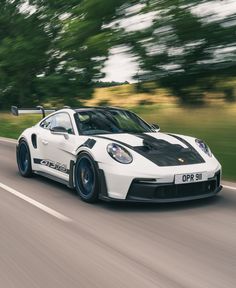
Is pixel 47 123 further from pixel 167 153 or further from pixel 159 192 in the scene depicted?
pixel 159 192

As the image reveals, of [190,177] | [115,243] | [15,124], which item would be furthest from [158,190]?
[15,124]

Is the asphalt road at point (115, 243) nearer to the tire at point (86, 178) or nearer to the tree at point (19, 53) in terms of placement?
the tire at point (86, 178)

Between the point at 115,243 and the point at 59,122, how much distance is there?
3521 mm

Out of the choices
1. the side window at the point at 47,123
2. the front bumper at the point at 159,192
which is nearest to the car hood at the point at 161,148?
the front bumper at the point at 159,192

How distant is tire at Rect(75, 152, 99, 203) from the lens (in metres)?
6.49

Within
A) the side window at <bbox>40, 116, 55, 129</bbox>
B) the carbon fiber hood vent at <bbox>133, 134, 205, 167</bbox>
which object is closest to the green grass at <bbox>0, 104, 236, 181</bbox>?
the carbon fiber hood vent at <bbox>133, 134, 205, 167</bbox>

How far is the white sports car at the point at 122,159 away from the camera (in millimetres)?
6148

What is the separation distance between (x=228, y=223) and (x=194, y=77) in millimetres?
7356

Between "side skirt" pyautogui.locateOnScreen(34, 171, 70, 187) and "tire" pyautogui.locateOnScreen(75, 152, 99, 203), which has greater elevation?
"tire" pyautogui.locateOnScreen(75, 152, 99, 203)

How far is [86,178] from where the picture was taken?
675 centimetres

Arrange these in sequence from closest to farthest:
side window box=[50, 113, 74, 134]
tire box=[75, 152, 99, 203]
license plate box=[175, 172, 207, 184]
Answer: license plate box=[175, 172, 207, 184] < tire box=[75, 152, 99, 203] < side window box=[50, 113, 74, 134]

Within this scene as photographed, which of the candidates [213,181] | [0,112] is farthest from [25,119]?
[213,181]

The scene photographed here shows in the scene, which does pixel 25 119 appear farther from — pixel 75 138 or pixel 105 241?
pixel 105 241

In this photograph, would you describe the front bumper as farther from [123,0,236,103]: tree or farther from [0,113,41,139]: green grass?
[0,113,41,139]: green grass
